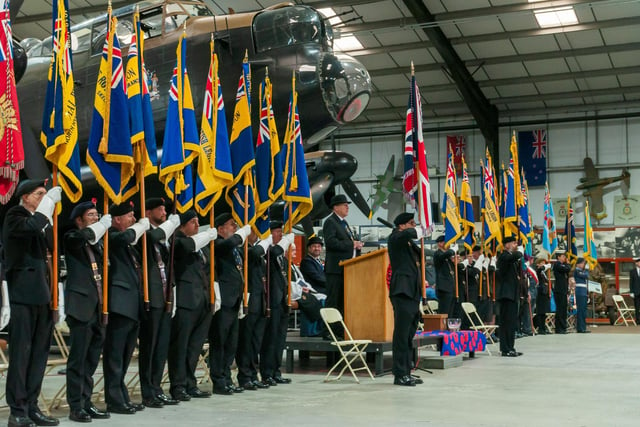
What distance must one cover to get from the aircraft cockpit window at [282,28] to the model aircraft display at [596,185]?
1900cm

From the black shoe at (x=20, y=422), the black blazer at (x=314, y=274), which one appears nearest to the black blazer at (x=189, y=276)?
the black shoe at (x=20, y=422)

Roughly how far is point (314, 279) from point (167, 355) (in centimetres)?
449

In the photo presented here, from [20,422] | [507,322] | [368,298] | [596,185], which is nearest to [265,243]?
[368,298]

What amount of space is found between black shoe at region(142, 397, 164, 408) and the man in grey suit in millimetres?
3539

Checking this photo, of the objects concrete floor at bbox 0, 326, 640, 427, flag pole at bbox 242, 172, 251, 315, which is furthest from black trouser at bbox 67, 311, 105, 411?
flag pole at bbox 242, 172, 251, 315

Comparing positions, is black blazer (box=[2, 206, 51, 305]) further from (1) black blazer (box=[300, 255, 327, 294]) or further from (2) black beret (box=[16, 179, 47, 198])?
(1) black blazer (box=[300, 255, 327, 294])

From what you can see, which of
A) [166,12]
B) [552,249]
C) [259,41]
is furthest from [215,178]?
[552,249]

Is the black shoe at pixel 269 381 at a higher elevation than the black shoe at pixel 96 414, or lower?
higher

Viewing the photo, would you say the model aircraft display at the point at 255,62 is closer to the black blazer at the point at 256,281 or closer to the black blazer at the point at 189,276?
the black blazer at the point at 256,281

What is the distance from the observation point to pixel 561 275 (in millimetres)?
17766

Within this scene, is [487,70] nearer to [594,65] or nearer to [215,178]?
[594,65]

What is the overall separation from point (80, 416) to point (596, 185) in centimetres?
2387

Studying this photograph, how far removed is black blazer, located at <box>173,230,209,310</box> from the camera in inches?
258

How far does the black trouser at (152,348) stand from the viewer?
6.21 m
